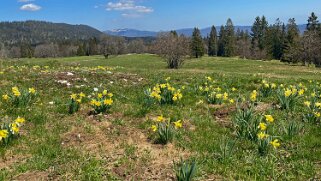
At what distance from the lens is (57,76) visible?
44.8ft

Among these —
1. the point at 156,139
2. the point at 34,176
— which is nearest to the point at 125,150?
the point at 156,139

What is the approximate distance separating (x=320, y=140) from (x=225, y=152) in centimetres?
231

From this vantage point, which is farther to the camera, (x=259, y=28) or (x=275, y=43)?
(x=259, y=28)

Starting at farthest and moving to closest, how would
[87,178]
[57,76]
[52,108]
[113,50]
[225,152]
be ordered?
[113,50] → [57,76] → [52,108] → [225,152] → [87,178]

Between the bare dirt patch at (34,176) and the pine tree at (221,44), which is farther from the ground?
the pine tree at (221,44)

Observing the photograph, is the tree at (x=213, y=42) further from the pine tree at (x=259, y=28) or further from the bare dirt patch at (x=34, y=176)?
the bare dirt patch at (x=34, y=176)

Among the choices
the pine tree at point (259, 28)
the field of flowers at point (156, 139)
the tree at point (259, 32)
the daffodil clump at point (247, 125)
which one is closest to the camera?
the field of flowers at point (156, 139)

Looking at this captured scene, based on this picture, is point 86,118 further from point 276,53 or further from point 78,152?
point 276,53

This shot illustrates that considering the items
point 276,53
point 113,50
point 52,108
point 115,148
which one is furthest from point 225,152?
point 113,50

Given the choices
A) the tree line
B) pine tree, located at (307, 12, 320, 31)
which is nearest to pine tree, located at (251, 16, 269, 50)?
the tree line

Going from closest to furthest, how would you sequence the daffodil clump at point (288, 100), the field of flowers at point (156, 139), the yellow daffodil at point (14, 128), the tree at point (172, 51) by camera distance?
the field of flowers at point (156, 139)
the yellow daffodil at point (14, 128)
the daffodil clump at point (288, 100)
the tree at point (172, 51)

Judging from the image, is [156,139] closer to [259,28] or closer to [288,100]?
[288,100]

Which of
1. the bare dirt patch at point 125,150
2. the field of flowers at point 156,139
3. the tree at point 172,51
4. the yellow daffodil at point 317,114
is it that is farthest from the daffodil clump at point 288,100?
the tree at point 172,51

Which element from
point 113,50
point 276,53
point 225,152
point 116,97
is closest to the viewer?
point 225,152
